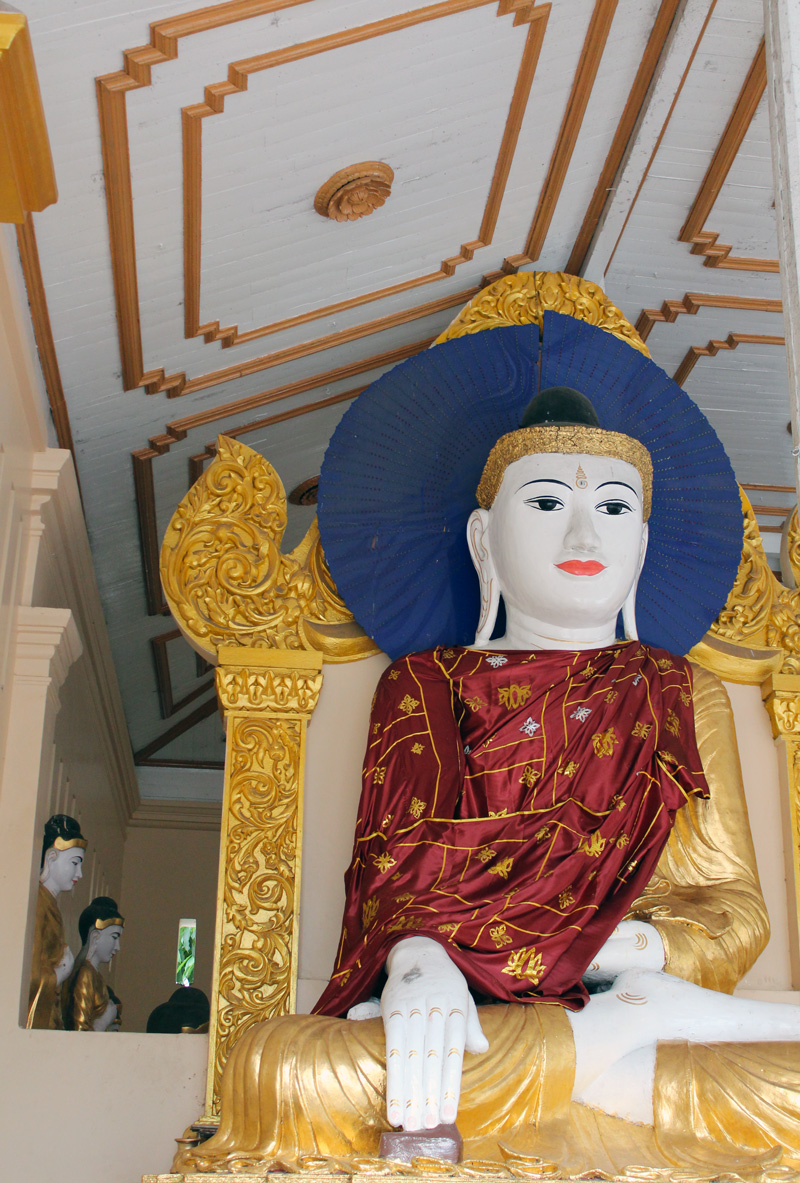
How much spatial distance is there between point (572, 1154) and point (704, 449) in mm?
2267

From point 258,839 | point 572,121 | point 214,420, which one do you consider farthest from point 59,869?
point 572,121

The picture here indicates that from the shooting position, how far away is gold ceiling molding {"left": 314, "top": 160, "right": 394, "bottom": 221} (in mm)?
4000

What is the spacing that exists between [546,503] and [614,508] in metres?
0.20

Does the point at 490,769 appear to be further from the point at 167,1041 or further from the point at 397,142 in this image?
the point at 397,142

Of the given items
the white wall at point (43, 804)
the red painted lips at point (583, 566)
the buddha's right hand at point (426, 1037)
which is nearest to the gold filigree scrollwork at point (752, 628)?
the red painted lips at point (583, 566)

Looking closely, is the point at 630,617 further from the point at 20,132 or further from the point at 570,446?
the point at 20,132

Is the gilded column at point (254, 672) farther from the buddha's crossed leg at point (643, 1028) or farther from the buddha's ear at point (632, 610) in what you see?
the buddha's crossed leg at point (643, 1028)

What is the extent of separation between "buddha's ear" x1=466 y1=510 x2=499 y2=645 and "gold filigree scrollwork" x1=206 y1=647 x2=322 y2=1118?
1.63 feet

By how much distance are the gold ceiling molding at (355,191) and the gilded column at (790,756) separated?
6.20 ft

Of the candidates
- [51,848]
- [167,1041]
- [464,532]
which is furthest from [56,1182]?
[464,532]

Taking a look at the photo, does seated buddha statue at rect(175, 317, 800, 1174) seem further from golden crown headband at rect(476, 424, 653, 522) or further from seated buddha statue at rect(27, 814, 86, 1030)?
seated buddha statue at rect(27, 814, 86, 1030)

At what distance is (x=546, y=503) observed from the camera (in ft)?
12.7

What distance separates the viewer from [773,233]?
4652 millimetres

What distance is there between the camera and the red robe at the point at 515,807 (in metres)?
3.16
